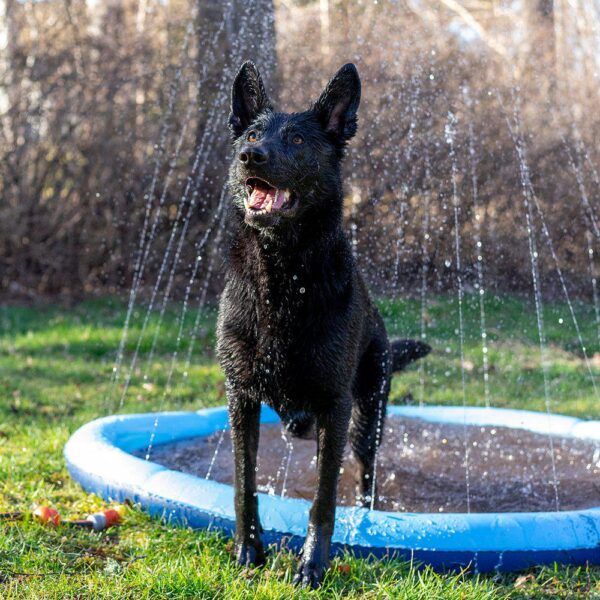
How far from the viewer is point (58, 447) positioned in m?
4.85

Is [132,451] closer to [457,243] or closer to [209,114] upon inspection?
[209,114]

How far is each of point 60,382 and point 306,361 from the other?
13.2ft

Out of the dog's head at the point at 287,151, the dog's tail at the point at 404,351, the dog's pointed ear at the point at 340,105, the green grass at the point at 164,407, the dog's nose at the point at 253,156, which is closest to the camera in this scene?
the dog's nose at the point at 253,156

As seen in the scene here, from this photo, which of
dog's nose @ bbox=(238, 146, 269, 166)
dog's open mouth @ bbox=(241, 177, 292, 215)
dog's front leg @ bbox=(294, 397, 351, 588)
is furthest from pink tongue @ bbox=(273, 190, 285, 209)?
dog's front leg @ bbox=(294, 397, 351, 588)

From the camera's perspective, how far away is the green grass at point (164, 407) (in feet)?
10.1

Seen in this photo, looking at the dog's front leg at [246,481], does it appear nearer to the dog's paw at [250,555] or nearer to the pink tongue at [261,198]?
the dog's paw at [250,555]

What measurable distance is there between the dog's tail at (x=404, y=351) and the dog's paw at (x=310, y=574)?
151 centimetres

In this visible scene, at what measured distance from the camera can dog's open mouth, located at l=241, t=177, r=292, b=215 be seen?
2.99m

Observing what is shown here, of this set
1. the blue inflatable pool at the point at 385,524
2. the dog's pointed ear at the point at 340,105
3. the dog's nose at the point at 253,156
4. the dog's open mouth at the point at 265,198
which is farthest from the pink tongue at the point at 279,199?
the blue inflatable pool at the point at 385,524

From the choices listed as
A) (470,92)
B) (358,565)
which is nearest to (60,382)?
(358,565)

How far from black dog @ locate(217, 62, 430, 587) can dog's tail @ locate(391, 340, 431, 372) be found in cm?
115

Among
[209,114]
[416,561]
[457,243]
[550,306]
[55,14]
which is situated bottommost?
[550,306]

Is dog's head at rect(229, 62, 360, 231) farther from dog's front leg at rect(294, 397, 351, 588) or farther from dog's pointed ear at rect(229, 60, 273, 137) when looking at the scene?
dog's front leg at rect(294, 397, 351, 588)

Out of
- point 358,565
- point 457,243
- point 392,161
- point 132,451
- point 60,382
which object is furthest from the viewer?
point 457,243
